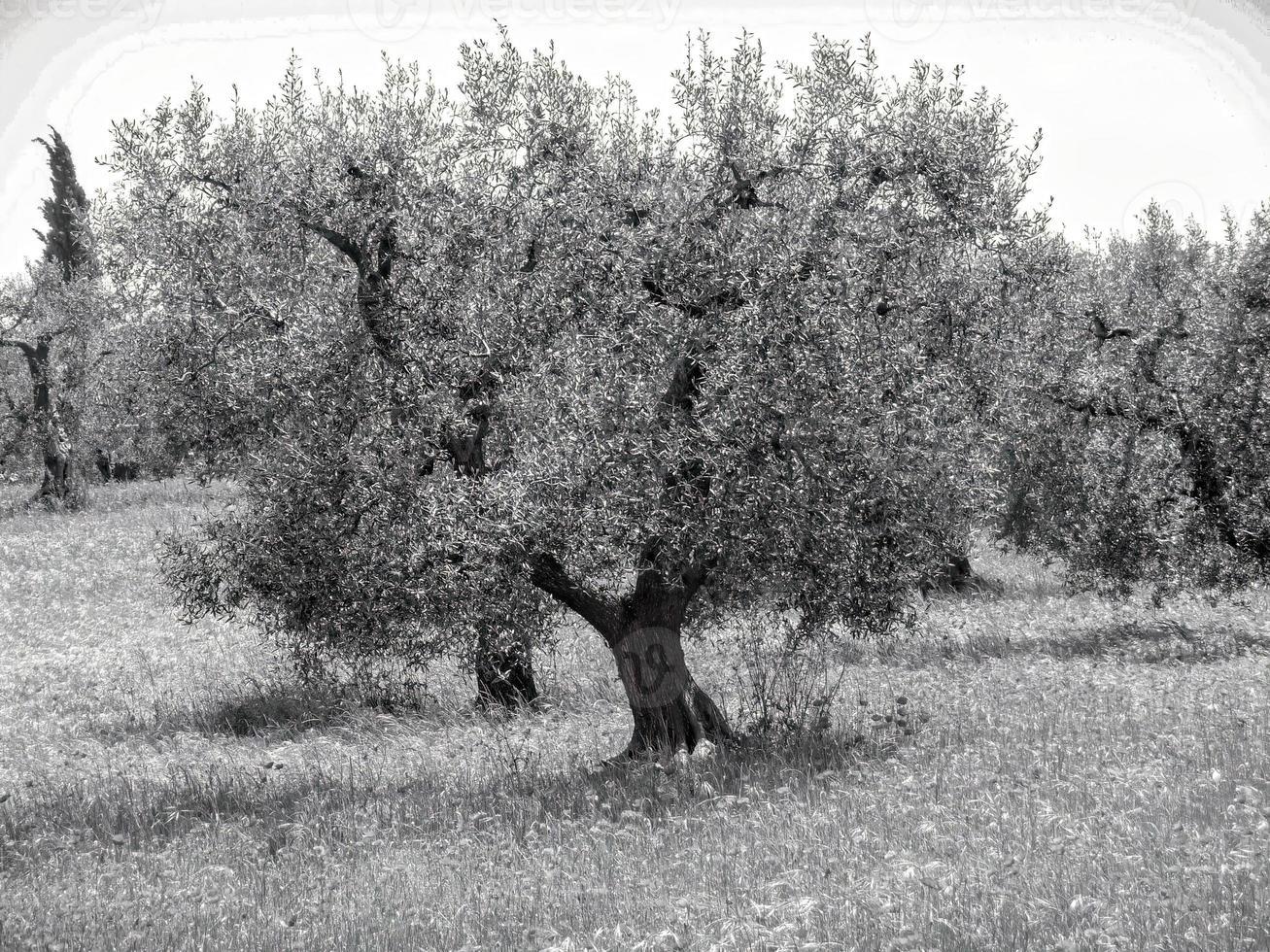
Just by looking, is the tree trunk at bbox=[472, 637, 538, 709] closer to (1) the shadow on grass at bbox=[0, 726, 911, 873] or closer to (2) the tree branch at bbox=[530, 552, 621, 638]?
(1) the shadow on grass at bbox=[0, 726, 911, 873]

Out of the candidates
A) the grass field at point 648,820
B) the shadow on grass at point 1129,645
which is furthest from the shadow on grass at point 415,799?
the shadow on grass at point 1129,645

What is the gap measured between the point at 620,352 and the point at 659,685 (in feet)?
12.8

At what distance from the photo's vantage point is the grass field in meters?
6.91

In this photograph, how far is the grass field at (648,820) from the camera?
272 inches

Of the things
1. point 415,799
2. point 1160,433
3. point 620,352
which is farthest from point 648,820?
point 1160,433

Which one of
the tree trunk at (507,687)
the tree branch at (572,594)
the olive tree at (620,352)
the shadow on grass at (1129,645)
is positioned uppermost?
the olive tree at (620,352)

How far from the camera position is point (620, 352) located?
11312 millimetres

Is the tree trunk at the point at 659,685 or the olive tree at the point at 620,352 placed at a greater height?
the olive tree at the point at 620,352

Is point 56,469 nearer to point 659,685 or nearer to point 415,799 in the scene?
point 659,685

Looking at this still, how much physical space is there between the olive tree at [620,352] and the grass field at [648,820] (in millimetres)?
1838

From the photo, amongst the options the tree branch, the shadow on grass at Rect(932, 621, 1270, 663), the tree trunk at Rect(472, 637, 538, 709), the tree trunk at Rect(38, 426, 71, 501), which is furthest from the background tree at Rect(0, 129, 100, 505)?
the tree branch

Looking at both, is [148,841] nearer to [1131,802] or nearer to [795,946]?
[795,946]

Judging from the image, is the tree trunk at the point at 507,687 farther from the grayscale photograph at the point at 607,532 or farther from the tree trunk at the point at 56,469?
the tree trunk at the point at 56,469

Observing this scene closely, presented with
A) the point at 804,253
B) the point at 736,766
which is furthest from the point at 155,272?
the point at 736,766
